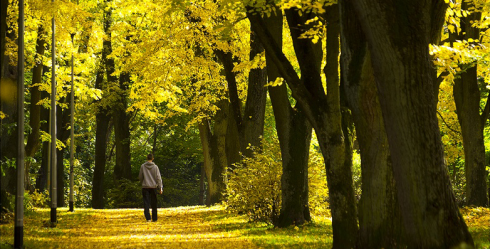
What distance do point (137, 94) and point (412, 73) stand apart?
2130cm

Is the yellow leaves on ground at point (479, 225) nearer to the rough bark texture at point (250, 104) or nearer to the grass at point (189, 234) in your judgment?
the grass at point (189, 234)

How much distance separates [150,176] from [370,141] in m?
10.7

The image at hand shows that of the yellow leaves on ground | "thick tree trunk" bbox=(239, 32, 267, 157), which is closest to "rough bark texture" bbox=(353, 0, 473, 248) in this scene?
the yellow leaves on ground

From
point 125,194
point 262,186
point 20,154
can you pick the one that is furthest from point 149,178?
point 125,194

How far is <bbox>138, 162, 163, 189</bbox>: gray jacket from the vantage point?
19.5 meters

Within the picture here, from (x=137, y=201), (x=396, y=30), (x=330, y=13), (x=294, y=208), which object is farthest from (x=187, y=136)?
(x=396, y=30)

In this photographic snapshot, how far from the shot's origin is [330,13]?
12164 mm

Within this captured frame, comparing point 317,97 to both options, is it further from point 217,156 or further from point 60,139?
point 60,139

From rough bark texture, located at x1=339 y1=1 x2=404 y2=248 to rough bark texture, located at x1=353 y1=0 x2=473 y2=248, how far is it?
2056mm

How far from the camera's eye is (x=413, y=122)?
7.43 metres

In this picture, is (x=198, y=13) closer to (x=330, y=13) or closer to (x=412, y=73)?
(x=330, y=13)

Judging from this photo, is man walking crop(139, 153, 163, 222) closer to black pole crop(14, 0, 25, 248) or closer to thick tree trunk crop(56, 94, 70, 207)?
black pole crop(14, 0, 25, 248)

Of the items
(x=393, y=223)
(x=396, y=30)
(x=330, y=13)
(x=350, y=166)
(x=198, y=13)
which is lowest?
(x=393, y=223)

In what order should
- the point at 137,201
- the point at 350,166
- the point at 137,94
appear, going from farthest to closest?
the point at 137,201 < the point at 137,94 < the point at 350,166
